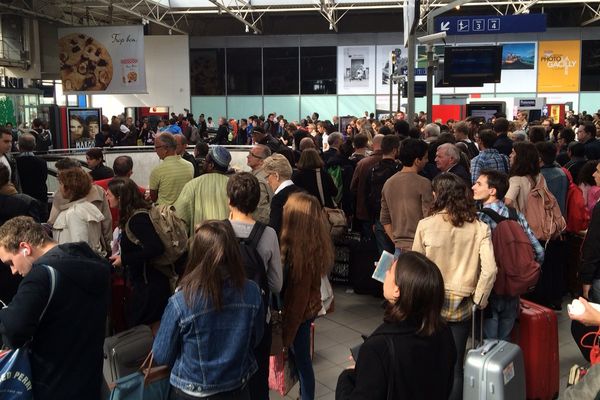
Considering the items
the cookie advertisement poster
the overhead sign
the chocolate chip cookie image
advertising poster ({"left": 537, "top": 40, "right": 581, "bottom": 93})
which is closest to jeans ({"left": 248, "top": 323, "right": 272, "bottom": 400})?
the overhead sign

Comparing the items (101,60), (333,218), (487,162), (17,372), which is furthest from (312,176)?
(101,60)

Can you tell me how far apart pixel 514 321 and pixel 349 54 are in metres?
25.1

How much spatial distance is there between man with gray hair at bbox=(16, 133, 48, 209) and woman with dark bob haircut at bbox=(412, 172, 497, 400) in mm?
5065

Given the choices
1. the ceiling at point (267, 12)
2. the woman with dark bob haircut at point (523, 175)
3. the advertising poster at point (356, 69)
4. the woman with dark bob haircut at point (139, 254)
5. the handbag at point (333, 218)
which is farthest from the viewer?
the advertising poster at point (356, 69)

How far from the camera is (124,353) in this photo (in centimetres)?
340

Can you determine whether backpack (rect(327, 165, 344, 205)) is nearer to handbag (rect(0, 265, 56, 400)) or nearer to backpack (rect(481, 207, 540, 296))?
backpack (rect(481, 207, 540, 296))

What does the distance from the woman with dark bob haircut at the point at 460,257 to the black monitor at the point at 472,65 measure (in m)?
7.63

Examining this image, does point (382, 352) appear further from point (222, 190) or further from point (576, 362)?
point (576, 362)

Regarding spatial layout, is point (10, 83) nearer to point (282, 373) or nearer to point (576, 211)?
point (576, 211)

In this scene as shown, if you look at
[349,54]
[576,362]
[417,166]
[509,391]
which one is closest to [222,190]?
[417,166]

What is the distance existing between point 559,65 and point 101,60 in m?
19.7

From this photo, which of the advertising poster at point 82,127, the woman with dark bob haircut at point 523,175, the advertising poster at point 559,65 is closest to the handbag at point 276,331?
the woman with dark bob haircut at point 523,175

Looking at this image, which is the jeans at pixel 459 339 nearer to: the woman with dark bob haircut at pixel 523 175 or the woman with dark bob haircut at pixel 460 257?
the woman with dark bob haircut at pixel 460 257

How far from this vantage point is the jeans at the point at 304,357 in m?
3.79
